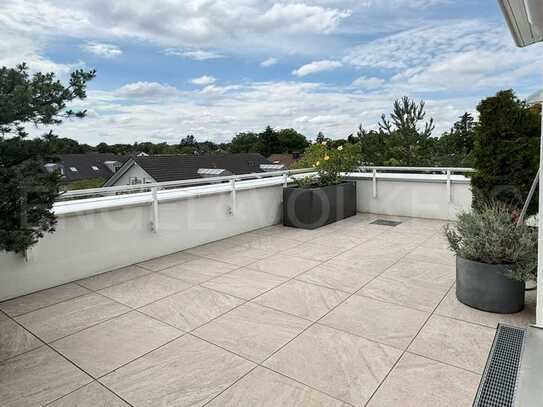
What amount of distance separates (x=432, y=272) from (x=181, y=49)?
9.02 metres

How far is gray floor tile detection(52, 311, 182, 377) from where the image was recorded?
221cm

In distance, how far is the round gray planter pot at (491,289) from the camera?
8.93 ft

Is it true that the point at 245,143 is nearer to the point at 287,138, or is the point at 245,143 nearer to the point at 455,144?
the point at 287,138

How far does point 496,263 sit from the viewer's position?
2766 mm

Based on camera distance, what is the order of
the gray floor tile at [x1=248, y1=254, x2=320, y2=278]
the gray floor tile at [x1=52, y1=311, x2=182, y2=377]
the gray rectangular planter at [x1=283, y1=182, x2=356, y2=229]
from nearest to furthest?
the gray floor tile at [x1=52, y1=311, x2=182, y2=377], the gray floor tile at [x1=248, y1=254, x2=320, y2=278], the gray rectangular planter at [x1=283, y1=182, x2=356, y2=229]

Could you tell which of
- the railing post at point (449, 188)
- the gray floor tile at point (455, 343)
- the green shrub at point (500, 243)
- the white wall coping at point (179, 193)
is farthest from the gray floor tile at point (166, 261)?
the railing post at point (449, 188)

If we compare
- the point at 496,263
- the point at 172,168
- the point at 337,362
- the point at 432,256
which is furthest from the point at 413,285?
the point at 172,168

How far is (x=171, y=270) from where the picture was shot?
13.1ft

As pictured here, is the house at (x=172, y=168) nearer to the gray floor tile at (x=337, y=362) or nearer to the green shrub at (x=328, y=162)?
the green shrub at (x=328, y=162)

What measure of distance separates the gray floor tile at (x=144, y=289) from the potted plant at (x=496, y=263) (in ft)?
8.23

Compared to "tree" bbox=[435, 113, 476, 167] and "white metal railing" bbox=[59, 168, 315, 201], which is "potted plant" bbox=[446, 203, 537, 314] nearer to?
"white metal railing" bbox=[59, 168, 315, 201]

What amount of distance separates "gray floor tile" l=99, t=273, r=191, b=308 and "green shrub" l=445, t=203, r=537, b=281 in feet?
8.36

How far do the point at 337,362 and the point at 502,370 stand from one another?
93cm

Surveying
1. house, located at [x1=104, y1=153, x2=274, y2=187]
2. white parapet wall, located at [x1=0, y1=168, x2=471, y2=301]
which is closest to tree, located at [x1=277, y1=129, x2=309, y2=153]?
house, located at [x1=104, y1=153, x2=274, y2=187]
